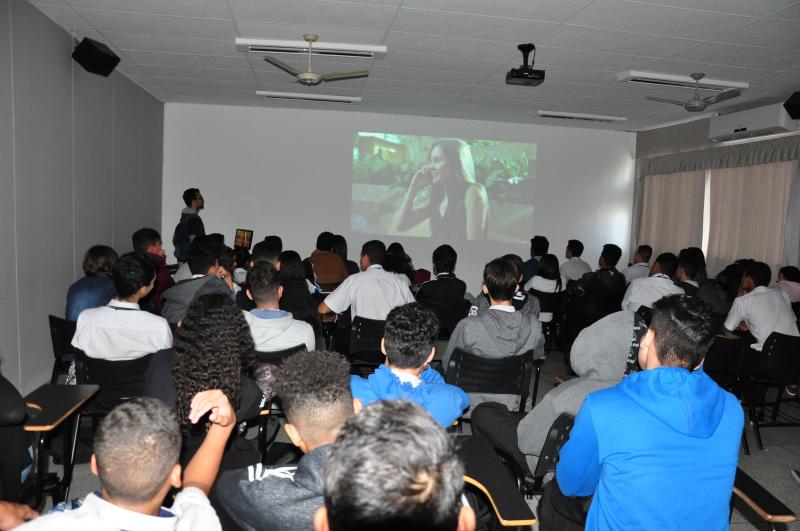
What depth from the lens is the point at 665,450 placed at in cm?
151

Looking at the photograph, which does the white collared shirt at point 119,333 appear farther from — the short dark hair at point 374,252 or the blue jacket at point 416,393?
the short dark hair at point 374,252

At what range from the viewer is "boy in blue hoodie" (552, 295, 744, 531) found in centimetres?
151

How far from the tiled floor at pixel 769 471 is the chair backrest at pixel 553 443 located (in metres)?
0.99

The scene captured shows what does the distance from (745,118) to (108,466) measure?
790 centimetres

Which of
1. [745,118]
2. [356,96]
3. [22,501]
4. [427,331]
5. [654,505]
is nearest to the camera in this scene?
[654,505]

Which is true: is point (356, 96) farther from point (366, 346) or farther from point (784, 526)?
point (784, 526)

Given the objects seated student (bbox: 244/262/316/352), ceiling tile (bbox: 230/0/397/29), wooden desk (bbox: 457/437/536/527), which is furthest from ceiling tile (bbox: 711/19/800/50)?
wooden desk (bbox: 457/437/536/527)

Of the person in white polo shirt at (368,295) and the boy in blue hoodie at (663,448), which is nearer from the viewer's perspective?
the boy in blue hoodie at (663,448)

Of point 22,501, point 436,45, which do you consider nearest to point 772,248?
point 436,45

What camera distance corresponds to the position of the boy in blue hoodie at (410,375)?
210 centimetres

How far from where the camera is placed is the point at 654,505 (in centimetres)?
153

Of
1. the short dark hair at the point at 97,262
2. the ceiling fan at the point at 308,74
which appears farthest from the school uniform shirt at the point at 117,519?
the ceiling fan at the point at 308,74

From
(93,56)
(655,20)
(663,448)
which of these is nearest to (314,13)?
(93,56)

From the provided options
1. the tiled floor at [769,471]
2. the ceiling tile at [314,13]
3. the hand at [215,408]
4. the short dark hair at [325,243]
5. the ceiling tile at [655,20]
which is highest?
the ceiling tile at [655,20]
